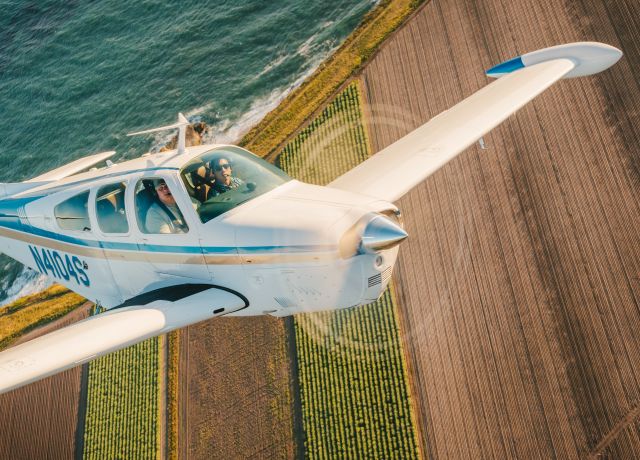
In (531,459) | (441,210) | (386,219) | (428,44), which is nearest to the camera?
(386,219)

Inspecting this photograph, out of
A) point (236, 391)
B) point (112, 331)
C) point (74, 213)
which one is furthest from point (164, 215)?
point (236, 391)

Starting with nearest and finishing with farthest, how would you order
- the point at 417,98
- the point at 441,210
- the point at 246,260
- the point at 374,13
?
the point at 246,260
the point at 441,210
the point at 417,98
the point at 374,13

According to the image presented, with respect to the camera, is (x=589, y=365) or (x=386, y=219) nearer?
(x=386, y=219)

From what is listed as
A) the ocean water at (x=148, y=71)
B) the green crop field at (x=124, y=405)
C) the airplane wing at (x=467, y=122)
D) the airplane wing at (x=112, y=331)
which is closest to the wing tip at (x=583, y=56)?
the airplane wing at (x=467, y=122)

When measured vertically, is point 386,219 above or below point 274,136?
below

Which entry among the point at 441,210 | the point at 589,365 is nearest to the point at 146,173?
the point at 441,210

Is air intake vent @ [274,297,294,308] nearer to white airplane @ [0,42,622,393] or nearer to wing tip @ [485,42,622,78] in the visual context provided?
white airplane @ [0,42,622,393]

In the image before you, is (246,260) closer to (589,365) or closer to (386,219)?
(386,219)

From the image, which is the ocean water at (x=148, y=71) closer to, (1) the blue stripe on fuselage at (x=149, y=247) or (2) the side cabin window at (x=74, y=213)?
(1) the blue stripe on fuselage at (x=149, y=247)

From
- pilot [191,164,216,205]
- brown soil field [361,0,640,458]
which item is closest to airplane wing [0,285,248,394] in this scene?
pilot [191,164,216,205]
